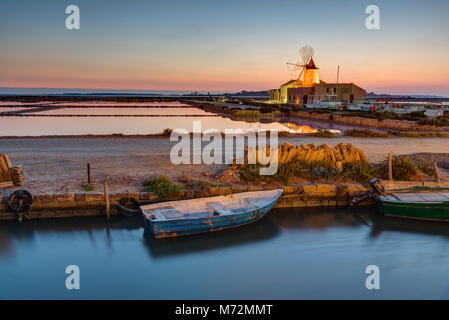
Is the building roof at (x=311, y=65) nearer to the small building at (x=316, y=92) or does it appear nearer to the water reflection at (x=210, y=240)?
the small building at (x=316, y=92)

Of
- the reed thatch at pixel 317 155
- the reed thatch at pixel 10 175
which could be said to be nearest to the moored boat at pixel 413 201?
the reed thatch at pixel 317 155

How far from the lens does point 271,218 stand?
26.7ft

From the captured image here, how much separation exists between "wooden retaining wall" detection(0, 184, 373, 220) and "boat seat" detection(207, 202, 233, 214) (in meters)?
0.70

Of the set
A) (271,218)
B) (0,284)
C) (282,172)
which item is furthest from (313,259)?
(0,284)

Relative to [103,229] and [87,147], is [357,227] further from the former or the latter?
[87,147]

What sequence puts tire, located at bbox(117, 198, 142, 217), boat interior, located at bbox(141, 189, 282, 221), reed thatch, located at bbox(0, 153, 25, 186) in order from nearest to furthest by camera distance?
boat interior, located at bbox(141, 189, 282, 221) → tire, located at bbox(117, 198, 142, 217) → reed thatch, located at bbox(0, 153, 25, 186)

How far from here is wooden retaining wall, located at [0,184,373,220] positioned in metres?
7.55

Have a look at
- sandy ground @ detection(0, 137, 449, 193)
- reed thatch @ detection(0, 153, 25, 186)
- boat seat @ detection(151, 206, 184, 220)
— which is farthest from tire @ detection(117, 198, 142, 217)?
reed thatch @ detection(0, 153, 25, 186)

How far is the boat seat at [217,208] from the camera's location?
713cm

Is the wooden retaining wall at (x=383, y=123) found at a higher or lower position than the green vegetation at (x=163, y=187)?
higher

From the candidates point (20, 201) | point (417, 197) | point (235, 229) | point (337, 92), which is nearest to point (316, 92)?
point (337, 92)

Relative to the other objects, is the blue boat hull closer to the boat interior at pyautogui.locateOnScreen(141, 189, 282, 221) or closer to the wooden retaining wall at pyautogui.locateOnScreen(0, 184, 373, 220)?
the boat interior at pyautogui.locateOnScreen(141, 189, 282, 221)

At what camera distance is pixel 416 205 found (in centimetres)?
768

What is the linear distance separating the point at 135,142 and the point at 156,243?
8748 millimetres
